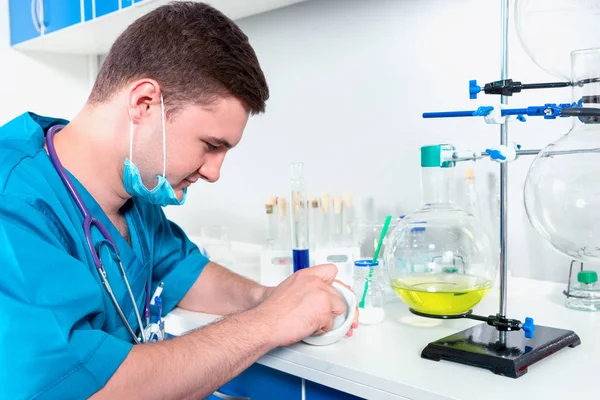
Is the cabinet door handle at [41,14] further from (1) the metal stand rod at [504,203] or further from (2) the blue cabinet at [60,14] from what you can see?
(1) the metal stand rod at [504,203]

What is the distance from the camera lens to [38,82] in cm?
261

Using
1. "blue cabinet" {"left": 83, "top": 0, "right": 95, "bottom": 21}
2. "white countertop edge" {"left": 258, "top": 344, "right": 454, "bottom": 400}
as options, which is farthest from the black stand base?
"blue cabinet" {"left": 83, "top": 0, "right": 95, "bottom": 21}

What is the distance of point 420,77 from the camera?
1610 mm

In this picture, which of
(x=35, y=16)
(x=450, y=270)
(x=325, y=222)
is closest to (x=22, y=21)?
(x=35, y=16)

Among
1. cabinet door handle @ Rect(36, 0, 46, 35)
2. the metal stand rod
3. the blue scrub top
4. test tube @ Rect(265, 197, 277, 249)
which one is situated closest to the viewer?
the blue scrub top

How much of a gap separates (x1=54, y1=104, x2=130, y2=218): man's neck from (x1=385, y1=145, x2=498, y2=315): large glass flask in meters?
0.53

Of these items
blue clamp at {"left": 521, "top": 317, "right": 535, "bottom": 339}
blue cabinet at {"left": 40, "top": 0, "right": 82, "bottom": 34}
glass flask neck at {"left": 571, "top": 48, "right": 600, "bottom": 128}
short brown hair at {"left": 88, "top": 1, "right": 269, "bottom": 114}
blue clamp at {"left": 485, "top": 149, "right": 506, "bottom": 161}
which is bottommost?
blue clamp at {"left": 521, "top": 317, "right": 535, "bottom": 339}

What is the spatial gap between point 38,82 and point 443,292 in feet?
7.13

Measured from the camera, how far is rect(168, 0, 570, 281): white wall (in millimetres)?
1459

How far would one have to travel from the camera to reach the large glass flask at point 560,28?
935mm

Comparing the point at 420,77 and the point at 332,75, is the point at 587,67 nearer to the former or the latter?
the point at 420,77

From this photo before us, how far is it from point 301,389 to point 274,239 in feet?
2.28

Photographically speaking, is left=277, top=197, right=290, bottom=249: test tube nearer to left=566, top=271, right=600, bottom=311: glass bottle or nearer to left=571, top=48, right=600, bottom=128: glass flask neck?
left=566, top=271, right=600, bottom=311: glass bottle

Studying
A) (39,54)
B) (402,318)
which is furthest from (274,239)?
(39,54)
